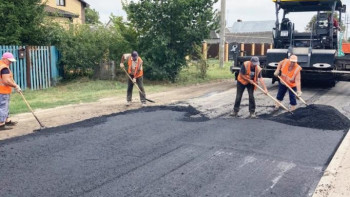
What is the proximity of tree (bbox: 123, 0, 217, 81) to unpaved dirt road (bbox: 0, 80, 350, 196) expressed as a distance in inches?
58.8

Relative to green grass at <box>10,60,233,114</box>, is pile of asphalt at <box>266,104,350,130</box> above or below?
below

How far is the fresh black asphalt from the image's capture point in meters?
4.19

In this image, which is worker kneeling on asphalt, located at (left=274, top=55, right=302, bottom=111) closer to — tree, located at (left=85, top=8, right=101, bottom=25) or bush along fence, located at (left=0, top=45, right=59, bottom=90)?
bush along fence, located at (left=0, top=45, right=59, bottom=90)

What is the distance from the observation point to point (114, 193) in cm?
399

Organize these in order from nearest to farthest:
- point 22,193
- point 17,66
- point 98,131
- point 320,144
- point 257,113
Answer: point 22,193
point 320,144
point 98,131
point 257,113
point 17,66

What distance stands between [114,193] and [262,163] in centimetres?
220

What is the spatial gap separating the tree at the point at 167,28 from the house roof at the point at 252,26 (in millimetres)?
45332

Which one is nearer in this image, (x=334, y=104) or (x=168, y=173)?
(x=168, y=173)

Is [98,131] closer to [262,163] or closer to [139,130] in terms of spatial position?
[139,130]

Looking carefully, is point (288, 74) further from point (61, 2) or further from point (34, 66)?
point (61, 2)

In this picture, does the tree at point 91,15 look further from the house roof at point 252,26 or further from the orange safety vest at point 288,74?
the orange safety vest at point 288,74

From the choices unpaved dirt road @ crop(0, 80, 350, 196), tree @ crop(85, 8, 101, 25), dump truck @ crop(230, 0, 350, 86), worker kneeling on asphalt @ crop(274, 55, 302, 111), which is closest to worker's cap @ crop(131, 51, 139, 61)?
unpaved dirt road @ crop(0, 80, 350, 196)

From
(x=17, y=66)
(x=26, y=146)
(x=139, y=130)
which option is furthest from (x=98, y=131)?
(x=17, y=66)

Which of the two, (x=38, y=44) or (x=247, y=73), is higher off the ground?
(x=38, y=44)
